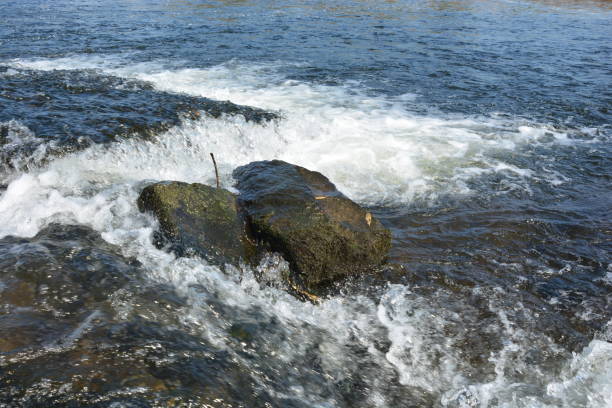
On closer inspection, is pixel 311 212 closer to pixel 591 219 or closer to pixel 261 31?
pixel 591 219

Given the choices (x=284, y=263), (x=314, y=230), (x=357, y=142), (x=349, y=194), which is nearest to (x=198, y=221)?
(x=284, y=263)

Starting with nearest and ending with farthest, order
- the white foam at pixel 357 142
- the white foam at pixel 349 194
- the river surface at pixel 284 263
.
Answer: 1. the river surface at pixel 284 263
2. the white foam at pixel 349 194
3. the white foam at pixel 357 142

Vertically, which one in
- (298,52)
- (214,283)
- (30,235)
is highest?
(298,52)

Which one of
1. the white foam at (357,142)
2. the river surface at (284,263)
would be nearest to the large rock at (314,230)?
the river surface at (284,263)

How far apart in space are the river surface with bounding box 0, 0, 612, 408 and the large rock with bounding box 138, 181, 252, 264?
0.19 meters

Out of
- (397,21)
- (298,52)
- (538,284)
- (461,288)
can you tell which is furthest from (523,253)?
(397,21)

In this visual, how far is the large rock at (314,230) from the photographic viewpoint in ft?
15.1

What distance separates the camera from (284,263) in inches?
182

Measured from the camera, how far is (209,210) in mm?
4809

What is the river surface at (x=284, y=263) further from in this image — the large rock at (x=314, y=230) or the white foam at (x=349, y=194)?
the large rock at (x=314, y=230)

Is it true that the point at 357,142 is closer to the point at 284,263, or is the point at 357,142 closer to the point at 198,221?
the point at 284,263

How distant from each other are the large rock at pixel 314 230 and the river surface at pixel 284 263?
0.20 meters

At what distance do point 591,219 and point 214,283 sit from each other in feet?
16.5

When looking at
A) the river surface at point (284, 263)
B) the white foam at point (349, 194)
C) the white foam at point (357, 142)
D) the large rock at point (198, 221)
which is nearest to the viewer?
the river surface at point (284, 263)
